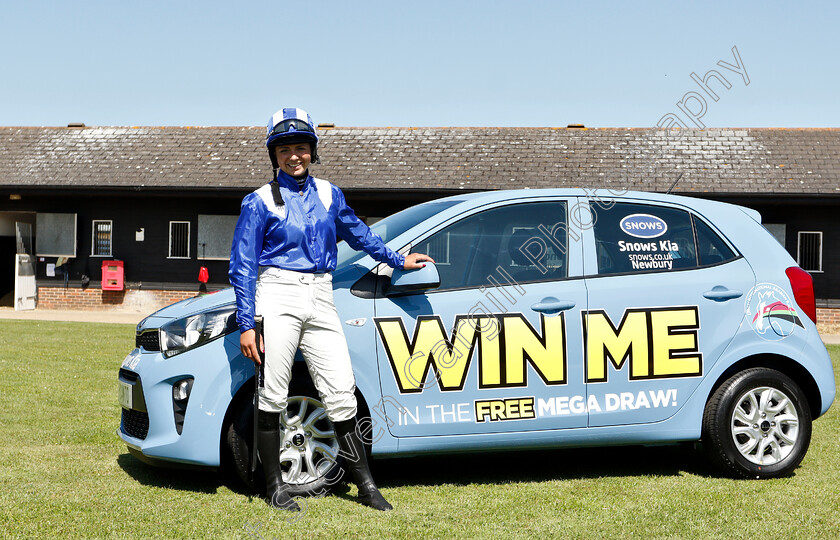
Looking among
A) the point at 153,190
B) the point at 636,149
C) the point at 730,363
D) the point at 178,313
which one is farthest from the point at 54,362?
the point at 636,149

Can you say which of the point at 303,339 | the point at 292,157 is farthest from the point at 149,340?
the point at 292,157

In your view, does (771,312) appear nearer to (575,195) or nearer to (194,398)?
(575,195)

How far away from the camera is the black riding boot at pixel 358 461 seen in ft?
15.1

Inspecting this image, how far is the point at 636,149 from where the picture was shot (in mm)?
21609

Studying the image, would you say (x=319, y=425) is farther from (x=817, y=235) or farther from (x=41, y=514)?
(x=817, y=235)

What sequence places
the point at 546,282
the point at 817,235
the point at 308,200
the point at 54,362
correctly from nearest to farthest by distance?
the point at 308,200 → the point at 546,282 → the point at 54,362 → the point at 817,235

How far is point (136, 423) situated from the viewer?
4934 millimetres

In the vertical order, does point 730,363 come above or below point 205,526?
above

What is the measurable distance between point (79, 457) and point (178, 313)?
162 centimetres

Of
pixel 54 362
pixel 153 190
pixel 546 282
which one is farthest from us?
pixel 153 190

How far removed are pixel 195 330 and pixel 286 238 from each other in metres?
0.78

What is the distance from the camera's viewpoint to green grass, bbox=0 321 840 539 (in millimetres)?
4230

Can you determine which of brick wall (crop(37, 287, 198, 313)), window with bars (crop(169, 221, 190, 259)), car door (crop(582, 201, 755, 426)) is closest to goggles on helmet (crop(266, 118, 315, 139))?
car door (crop(582, 201, 755, 426))

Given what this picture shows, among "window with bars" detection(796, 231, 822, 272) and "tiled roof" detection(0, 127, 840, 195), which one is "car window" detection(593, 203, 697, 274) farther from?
"window with bars" detection(796, 231, 822, 272)
